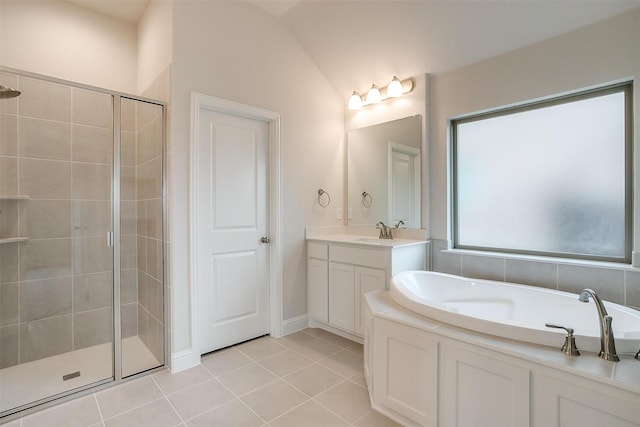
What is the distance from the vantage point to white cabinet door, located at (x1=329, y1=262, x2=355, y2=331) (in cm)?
274

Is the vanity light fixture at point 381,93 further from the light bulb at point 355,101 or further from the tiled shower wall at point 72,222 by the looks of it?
the tiled shower wall at point 72,222

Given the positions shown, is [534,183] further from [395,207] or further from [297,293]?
[297,293]

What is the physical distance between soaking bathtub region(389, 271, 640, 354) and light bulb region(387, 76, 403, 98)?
1652mm

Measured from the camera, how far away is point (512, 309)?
2193mm

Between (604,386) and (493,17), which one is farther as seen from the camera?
(493,17)

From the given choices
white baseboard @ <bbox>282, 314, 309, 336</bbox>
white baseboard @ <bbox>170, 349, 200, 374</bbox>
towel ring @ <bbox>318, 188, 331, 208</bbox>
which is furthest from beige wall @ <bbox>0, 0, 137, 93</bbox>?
white baseboard @ <bbox>282, 314, 309, 336</bbox>

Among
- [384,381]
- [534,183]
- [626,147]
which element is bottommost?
[384,381]

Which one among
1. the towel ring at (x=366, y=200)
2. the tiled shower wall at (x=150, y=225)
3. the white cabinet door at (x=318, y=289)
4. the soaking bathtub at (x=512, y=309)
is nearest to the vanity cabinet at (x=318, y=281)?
the white cabinet door at (x=318, y=289)

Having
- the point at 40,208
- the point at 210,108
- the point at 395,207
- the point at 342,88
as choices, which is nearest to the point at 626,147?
the point at 395,207

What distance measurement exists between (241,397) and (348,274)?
1254 mm

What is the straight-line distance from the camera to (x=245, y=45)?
2.69 meters

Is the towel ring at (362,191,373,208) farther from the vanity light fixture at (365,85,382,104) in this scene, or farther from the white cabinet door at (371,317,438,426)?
the white cabinet door at (371,317,438,426)

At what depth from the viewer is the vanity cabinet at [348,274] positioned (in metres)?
2.54

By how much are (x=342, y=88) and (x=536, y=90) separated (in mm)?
1782
